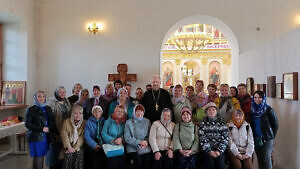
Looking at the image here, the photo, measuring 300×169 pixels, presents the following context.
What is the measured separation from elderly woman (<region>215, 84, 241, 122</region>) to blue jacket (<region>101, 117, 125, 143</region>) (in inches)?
56.4

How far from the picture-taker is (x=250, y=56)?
6043 mm

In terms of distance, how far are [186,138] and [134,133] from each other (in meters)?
0.69

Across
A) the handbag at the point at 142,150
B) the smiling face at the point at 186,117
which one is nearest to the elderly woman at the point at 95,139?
the handbag at the point at 142,150

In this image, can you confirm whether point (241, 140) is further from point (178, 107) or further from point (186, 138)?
point (178, 107)

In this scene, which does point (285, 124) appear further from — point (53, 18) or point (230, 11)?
point (53, 18)

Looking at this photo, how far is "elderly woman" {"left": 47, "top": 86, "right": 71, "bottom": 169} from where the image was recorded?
12.3 feet

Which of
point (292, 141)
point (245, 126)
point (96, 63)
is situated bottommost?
point (292, 141)

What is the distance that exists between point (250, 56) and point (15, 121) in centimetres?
514

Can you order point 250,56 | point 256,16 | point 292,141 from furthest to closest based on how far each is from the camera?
point 256,16 → point 250,56 → point 292,141

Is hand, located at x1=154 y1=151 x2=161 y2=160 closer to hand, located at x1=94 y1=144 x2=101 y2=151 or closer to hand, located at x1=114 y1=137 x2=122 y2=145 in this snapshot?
hand, located at x1=114 y1=137 x2=122 y2=145

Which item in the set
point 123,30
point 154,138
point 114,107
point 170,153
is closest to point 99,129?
point 114,107

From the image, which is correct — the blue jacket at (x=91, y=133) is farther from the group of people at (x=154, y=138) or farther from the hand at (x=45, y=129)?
the hand at (x=45, y=129)

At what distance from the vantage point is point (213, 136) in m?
3.44

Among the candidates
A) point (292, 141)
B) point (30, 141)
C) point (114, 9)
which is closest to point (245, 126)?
point (292, 141)
